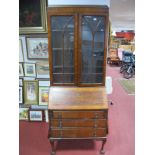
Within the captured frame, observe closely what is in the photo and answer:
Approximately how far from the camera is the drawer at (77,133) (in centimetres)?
274

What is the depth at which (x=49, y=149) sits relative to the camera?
9.74 ft

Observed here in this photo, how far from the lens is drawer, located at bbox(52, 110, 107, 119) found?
269 centimetres

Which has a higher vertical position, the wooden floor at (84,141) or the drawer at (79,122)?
the drawer at (79,122)

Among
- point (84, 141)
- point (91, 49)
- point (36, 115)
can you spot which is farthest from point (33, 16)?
point (84, 141)

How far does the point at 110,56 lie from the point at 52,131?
8.26 meters

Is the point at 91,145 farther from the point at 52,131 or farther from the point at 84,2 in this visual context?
the point at 84,2

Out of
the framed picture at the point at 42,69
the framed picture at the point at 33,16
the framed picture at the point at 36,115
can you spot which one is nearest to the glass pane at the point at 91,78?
the framed picture at the point at 42,69

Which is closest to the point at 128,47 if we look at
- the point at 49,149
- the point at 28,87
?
the point at 28,87

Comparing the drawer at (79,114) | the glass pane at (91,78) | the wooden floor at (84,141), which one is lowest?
the wooden floor at (84,141)

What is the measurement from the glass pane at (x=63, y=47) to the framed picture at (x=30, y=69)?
876mm

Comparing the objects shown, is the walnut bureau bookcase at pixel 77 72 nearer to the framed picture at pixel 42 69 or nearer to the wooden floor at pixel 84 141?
the wooden floor at pixel 84 141

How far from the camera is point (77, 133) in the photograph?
275cm
